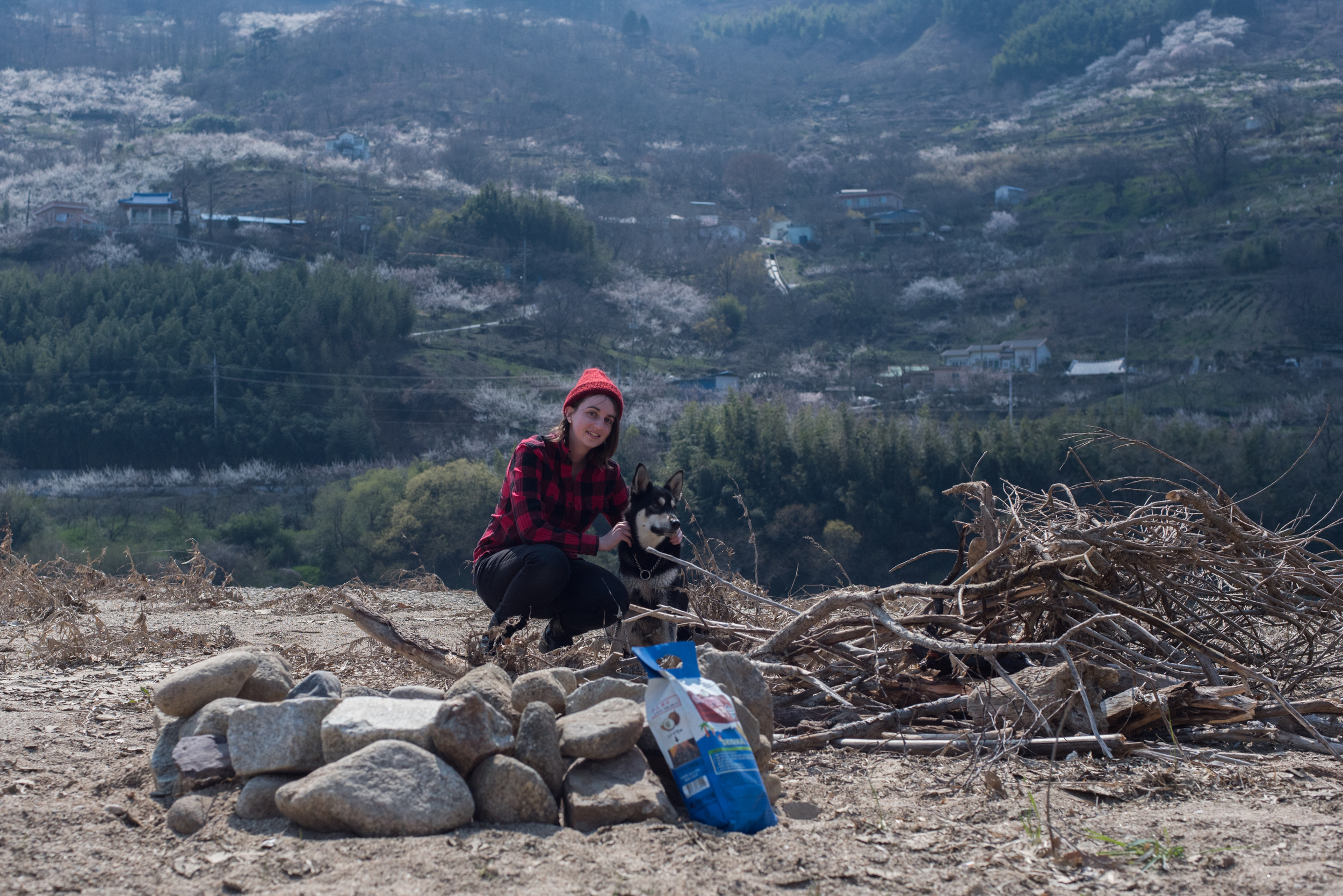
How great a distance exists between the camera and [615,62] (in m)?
98.1

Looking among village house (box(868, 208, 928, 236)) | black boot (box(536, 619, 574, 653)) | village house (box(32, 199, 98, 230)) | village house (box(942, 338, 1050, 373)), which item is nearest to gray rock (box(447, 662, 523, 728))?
A: black boot (box(536, 619, 574, 653))

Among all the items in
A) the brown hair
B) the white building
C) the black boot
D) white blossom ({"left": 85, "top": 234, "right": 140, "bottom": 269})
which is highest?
white blossom ({"left": 85, "top": 234, "right": 140, "bottom": 269})

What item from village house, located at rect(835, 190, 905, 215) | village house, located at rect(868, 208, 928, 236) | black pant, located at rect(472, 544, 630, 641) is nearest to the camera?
black pant, located at rect(472, 544, 630, 641)

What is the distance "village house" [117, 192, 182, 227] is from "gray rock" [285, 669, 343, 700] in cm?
4619

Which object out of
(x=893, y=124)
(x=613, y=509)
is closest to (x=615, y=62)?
(x=893, y=124)

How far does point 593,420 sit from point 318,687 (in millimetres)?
1395

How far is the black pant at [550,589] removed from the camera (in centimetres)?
342

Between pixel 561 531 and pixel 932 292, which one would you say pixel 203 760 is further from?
pixel 932 292

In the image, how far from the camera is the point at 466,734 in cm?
218

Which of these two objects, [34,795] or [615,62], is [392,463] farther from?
[615,62]

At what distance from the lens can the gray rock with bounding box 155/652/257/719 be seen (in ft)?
8.40

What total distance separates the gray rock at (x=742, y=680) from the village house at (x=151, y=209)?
46784 millimetres

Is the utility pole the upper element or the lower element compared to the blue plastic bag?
lower

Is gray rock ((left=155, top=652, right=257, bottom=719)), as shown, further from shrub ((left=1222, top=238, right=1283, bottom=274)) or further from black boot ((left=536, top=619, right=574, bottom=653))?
shrub ((left=1222, top=238, right=1283, bottom=274))
